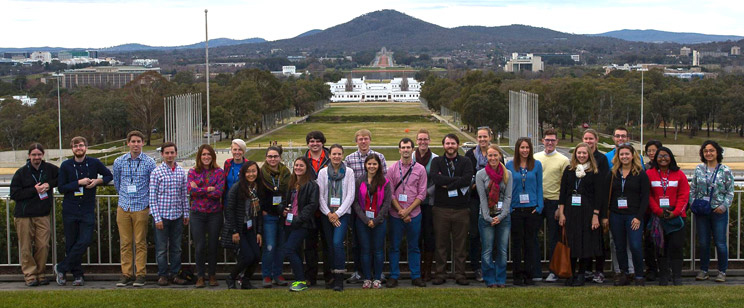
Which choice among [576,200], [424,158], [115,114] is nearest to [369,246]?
[424,158]

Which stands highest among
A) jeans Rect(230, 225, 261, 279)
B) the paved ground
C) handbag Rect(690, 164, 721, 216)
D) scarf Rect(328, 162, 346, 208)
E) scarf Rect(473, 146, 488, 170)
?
scarf Rect(473, 146, 488, 170)

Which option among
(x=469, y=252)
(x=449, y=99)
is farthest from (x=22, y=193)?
(x=449, y=99)

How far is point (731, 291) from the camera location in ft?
27.9

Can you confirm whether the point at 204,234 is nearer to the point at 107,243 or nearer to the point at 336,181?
the point at 107,243

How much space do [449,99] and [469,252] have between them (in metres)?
71.9

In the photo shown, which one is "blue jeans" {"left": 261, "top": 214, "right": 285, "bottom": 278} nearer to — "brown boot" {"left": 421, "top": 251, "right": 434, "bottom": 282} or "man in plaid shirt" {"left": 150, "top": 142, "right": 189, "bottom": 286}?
"man in plaid shirt" {"left": 150, "top": 142, "right": 189, "bottom": 286}

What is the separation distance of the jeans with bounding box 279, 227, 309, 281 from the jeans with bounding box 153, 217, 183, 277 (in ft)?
4.16

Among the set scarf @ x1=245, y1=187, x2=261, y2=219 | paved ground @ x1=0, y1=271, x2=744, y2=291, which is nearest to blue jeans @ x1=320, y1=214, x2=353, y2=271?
paved ground @ x1=0, y1=271, x2=744, y2=291

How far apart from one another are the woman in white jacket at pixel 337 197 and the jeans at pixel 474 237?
1420 mm

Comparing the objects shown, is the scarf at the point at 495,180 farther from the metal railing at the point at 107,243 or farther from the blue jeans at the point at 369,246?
the blue jeans at the point at 369,246

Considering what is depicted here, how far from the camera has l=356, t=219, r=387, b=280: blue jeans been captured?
31.3 feet

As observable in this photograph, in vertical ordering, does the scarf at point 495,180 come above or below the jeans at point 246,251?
above

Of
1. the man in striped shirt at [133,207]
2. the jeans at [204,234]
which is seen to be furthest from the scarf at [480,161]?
the man in striped shirt at [133,207]

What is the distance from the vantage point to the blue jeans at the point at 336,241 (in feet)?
30.8
